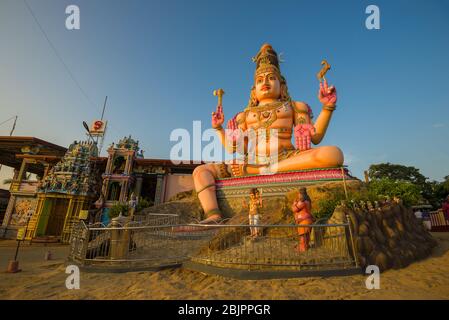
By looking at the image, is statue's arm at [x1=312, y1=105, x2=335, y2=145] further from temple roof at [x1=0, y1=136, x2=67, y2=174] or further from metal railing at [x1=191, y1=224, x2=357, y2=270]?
temple roof at [x1=0, y1=136, x2=67, y2=174]

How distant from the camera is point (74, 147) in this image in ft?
59.3

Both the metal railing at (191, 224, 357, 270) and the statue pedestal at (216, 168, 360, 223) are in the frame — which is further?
the statue pedestal at (216, 168, 360, 223)

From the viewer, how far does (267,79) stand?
497 inches

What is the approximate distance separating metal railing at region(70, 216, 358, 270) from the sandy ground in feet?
1.27

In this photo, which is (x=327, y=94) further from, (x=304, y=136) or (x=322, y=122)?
(x=304, y=136)

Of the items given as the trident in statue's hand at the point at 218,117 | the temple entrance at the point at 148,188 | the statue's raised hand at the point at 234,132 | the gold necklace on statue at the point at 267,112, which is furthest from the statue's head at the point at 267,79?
the temple entrance at the point at 148,188

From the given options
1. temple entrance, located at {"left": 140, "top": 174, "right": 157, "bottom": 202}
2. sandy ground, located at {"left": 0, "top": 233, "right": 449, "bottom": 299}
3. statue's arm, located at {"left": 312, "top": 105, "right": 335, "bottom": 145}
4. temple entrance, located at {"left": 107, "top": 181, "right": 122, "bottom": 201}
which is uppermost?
statue's arm, located at {"left": 312, "top": 105, "right": 335, "bottom": 145}

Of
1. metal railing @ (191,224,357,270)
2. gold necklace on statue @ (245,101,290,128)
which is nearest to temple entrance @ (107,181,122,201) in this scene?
gold necklace on statue @ (245,101,290,128)

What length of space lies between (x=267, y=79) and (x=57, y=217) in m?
16.6

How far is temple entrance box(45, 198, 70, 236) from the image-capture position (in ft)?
51.1

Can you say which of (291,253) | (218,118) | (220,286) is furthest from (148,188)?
(220,286)

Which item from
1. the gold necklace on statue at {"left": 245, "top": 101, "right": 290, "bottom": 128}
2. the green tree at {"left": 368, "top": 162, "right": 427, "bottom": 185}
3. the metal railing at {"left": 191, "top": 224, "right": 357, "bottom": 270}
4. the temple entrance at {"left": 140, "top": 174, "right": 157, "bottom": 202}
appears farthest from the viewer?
the green tree at {"left": 368, "top": 162, "right": 427, "bottom": 185}
